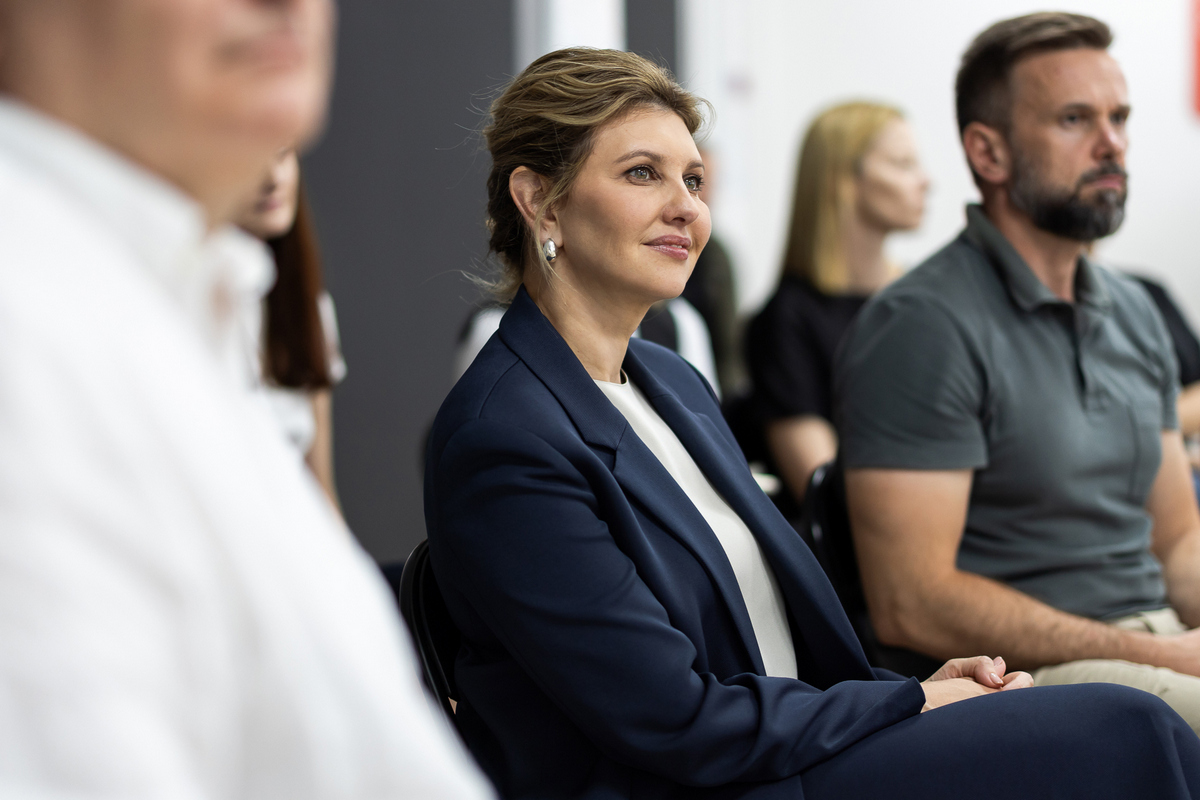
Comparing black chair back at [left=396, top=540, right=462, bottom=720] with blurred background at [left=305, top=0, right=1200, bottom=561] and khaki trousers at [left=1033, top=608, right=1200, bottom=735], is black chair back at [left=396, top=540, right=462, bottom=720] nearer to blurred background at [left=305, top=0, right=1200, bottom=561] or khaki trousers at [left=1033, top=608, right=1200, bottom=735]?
blurred background at [left=305, top=0, right=1200, bottom=561]

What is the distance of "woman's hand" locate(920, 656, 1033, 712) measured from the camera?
4.42 feet

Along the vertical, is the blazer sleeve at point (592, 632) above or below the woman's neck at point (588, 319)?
below

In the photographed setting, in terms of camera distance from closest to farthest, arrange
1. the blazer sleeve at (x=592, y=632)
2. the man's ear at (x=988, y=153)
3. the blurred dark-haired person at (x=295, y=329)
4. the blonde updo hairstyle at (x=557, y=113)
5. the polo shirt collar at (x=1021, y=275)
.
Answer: the blazer sleeve at (x=592, y=632) < the blonde updo hairstyle at (x=557, y=113) < the polo shirt collar at (x=1021, y=275) < the man's ear at (x=988, y=153) < the blurred dark-haired person at (x=295, y=329)

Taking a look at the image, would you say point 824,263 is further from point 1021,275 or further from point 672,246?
point 672,246

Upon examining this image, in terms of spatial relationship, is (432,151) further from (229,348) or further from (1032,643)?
(229,348)

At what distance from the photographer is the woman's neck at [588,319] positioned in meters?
1.49

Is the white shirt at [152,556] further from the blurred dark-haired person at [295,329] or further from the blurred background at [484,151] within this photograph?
the blurred dark-haired person at [295,329]

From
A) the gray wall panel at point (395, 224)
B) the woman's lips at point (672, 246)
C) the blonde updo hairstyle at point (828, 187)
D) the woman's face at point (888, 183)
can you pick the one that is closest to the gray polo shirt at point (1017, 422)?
the woman's lips at point (672, 246)

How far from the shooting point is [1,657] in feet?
1.47

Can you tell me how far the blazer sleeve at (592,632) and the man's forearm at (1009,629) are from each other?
54 cm

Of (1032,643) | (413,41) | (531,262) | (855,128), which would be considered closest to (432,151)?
(413,41)

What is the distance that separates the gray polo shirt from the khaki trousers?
17 cm

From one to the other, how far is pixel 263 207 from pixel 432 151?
2.03m

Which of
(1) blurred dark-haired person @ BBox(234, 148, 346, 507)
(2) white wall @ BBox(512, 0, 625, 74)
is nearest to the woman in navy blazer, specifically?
(1) blurred dark-haired person @ BBox(234, 148, 346, 507)
